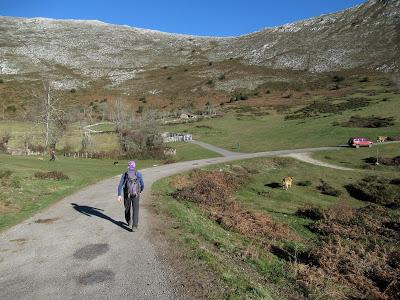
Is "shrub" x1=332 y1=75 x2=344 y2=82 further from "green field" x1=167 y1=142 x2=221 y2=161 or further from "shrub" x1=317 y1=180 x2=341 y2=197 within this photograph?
"shrub" x1=317 y1=180 x2=341 y2=197

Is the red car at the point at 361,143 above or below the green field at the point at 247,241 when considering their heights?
above

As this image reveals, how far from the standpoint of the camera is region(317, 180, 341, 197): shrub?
3534 cm

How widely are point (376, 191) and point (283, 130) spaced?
125 ft

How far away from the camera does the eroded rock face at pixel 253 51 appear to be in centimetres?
14525

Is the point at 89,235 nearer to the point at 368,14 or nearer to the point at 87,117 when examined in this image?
the point at 87,117

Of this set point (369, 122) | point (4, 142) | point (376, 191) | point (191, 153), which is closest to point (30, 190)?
point (376, 191)

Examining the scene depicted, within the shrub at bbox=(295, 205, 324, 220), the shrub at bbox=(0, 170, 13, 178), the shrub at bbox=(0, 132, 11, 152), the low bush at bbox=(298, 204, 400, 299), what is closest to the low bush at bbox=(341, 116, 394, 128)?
the shrub at bbox=(295, 205, 324, 220)

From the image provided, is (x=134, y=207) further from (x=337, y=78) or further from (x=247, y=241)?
(x=337, y=78)

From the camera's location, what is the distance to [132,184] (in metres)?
14.7

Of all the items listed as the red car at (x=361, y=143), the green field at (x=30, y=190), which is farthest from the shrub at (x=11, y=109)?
the red car at (x=361, y=143)

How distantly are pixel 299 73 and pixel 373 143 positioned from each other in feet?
289

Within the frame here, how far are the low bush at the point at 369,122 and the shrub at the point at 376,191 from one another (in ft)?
103

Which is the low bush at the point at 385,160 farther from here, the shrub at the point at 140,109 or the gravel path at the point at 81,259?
the shrub at the point at 140,109

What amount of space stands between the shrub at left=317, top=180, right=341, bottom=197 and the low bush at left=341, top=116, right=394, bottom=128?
113 feet
